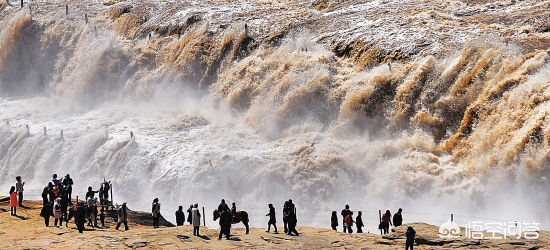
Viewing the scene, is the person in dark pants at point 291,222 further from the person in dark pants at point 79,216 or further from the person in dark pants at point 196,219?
the person in dark pants at point 79,216

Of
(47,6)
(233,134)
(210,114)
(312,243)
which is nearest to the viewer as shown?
(312,243)

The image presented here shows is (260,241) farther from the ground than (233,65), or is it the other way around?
(233,65)

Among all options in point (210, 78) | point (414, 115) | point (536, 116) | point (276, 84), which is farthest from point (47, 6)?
point (536, 116)

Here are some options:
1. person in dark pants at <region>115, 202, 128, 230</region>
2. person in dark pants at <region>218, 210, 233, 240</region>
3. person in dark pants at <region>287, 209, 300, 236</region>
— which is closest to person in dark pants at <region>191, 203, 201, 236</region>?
person in dark pants at <region>218, 210, 233, 240</region>

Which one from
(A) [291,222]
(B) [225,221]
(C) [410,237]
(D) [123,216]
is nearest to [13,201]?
(D) [123,216]

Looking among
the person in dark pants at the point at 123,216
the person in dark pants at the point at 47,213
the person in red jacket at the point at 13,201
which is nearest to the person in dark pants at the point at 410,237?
the person in dark pants at the point at 123,216

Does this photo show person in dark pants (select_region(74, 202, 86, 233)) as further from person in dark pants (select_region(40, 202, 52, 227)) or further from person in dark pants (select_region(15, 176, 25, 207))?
person in dark pants (select_region(15, 176, 25, 207))

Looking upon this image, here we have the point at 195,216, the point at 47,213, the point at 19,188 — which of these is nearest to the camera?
the point at 195,216

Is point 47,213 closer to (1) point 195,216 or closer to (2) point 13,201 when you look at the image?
(2) point 13,201

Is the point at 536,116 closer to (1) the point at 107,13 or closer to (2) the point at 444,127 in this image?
(2) the point at 444,127

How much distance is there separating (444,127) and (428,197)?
3228 millimetres

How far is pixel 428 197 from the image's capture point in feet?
84.1

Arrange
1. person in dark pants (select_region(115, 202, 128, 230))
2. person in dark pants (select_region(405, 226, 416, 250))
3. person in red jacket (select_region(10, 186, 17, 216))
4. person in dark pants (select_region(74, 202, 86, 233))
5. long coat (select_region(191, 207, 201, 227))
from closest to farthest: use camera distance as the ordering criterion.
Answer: person in dark pants (select_region(405, 226, 416, 250)) < long coat (select_region(191, 207, 201, 227)) < person in dark pants (select_region(74, 202, 86, 233)) < person in dark pants (select_region(115, 202, 128, 230)) < person in red jacket (select_region(10, 186, 17, 216))

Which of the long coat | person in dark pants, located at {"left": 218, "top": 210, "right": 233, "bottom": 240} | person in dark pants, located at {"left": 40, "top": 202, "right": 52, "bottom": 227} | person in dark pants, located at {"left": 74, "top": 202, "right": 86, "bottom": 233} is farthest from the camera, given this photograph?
person in dark pants, located at {"left": 40, "top": 202, "right": 52, "bottom": 227}
